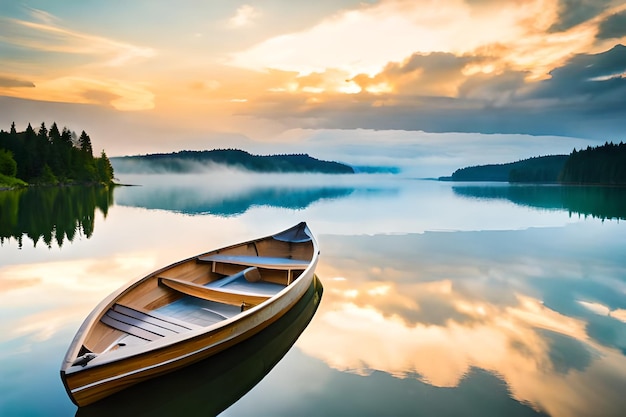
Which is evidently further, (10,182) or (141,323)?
(10,182)

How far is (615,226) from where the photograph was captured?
85.2ft

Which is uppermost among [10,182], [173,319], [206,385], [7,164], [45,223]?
[7,164]

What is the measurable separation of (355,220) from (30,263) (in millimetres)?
20221

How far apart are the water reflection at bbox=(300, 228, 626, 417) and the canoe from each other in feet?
4.71

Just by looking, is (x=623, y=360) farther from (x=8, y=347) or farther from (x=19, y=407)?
(x=8, y=347)

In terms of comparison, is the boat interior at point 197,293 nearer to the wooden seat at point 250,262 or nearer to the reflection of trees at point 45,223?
the wooden seat at point 250,262

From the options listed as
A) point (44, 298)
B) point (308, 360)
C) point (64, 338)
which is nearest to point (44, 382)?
point (64, 338)

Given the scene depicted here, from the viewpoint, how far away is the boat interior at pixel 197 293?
249 inches

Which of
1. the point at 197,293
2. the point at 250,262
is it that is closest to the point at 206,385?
the point at 197,293

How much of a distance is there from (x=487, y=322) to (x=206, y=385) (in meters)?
6.27

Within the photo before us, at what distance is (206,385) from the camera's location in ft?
20.1

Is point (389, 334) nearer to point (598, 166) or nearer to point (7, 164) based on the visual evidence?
point (7, 164)

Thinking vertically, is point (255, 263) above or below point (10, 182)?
below

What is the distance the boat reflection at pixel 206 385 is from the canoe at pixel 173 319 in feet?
0.93
